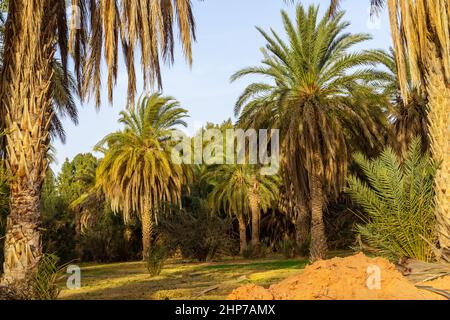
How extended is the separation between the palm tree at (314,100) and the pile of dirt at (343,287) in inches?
618

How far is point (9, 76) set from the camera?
8.66 metres

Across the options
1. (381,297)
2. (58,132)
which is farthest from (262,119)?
(381,297)

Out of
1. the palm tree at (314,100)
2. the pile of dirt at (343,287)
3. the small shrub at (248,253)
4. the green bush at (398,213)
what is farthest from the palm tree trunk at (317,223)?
the pile of dirt at (343,287)

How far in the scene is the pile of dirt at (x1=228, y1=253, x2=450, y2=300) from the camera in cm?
414

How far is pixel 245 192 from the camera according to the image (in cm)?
3281

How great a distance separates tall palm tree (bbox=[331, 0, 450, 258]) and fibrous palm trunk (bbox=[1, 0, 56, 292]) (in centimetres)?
635

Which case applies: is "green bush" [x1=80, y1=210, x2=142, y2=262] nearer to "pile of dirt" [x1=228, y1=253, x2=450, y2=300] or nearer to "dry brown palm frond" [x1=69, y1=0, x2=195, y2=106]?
"dry brown palm frond" [x1=69, y1=0, x2=195, y2=106]

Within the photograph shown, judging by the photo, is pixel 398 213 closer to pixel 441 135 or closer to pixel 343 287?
pixel 441 135

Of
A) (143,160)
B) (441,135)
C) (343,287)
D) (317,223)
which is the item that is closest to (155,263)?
(317,223)

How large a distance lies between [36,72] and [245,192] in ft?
82.5
